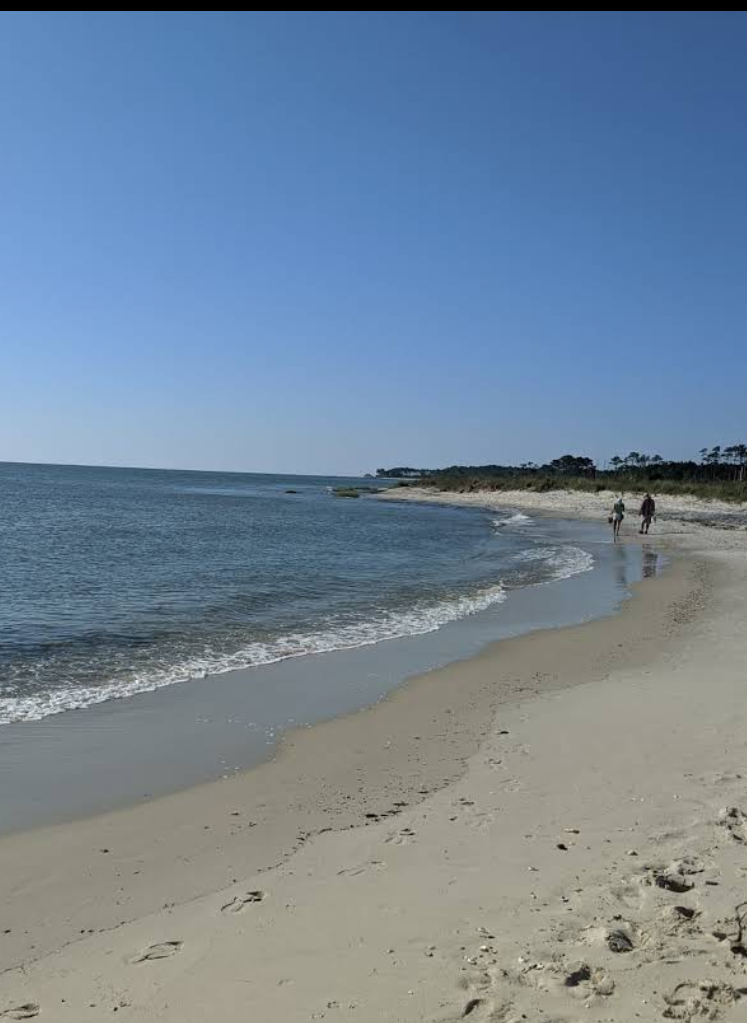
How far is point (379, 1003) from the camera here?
3.35 metres

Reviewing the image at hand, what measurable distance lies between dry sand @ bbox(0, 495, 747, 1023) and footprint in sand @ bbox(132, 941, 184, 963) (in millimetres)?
12

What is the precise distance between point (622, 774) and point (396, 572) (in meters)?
16.2

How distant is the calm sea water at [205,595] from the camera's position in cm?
1094

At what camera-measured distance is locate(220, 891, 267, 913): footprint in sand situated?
14.4ft

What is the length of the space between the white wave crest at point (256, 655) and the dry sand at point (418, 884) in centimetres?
303

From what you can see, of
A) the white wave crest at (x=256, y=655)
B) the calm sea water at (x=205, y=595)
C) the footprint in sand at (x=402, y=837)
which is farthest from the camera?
the calm sea water at (x=205, y=595)

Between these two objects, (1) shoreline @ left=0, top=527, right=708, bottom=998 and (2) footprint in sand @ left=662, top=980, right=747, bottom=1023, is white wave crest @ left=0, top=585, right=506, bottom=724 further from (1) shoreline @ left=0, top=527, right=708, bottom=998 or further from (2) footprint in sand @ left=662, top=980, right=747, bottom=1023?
(2) footprint in sand @ left=662, top=980, right=747, bottom=1023

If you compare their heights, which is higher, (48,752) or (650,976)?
(650,976)

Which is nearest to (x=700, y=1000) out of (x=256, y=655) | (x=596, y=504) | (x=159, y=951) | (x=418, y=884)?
(x=418, y=884)

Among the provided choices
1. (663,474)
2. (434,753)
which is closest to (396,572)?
(434,753)

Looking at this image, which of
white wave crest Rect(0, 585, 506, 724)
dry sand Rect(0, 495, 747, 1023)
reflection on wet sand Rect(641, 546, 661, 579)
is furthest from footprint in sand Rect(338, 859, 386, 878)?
reflection on wet sand Rect(641, 546, 661, 579)

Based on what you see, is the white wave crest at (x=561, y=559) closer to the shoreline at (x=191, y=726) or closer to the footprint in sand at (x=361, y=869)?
the shoreline at (x=191, y=726)

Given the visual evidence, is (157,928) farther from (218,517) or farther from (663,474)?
(663,474)

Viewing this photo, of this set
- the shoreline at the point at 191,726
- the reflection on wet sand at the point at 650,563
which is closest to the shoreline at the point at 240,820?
the shoreline at the point at 191,726
